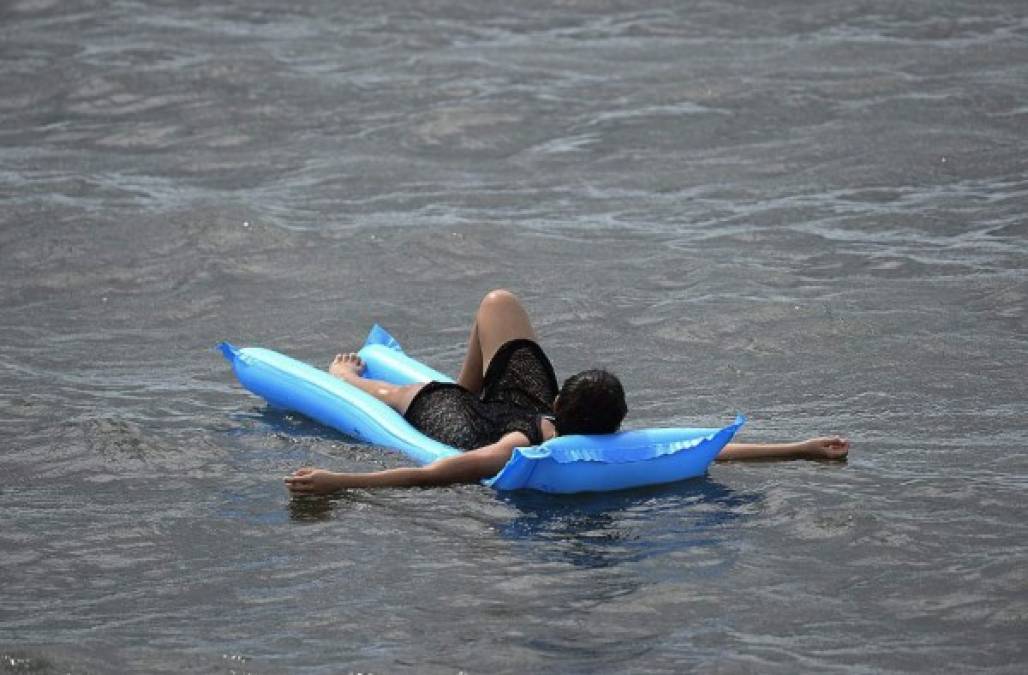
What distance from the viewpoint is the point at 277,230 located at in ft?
39.5

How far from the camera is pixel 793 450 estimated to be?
7.41 m

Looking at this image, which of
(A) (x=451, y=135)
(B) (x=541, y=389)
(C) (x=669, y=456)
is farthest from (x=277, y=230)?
(C) (x=669, y=456)

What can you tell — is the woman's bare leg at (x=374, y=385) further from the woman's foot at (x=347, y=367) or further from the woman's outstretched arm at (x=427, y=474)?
the woman's outstretched arm at (x=427, y=474)

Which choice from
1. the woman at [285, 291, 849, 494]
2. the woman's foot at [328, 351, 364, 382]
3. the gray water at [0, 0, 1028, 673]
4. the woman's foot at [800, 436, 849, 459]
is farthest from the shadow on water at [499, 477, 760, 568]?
the woman's foot at [328, 351, 364, 382]

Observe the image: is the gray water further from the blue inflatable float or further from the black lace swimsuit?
the black lace swimsuit

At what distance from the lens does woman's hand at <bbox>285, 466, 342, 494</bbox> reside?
7.02 meters

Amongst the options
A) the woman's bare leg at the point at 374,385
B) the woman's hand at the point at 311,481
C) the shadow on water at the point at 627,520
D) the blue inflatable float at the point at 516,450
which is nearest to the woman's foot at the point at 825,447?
the blue inflatable float at the point at 516,450

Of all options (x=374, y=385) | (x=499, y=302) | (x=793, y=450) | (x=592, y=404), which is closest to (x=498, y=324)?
(x=499, y=302)

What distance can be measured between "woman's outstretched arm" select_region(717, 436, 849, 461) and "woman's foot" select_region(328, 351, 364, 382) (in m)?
2.17

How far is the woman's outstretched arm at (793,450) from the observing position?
7402 mm

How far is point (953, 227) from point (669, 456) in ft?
16.9

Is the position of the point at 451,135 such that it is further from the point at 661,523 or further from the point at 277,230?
the point at 661,523

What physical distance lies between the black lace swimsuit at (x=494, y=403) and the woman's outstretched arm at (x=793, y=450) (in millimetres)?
886

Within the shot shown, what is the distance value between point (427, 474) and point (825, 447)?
177cm
